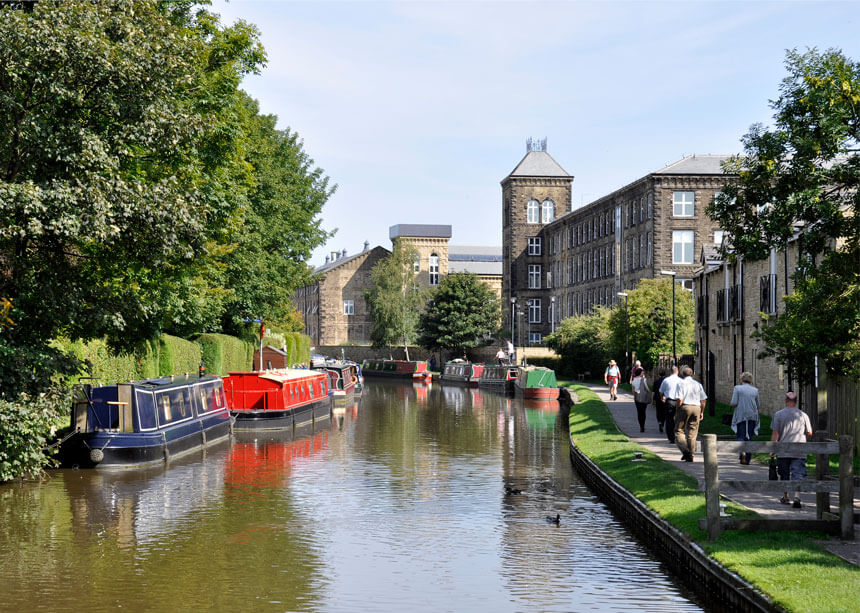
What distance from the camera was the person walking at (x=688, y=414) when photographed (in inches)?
727

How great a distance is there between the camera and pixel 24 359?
55.6 ft

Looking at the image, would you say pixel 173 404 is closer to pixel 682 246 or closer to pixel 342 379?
pixel 342 379

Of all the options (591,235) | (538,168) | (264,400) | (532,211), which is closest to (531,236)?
(532,211)

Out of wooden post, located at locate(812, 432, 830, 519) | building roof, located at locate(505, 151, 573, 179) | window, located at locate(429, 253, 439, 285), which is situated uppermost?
building roof, located at locate(505, 151, 573, 179)

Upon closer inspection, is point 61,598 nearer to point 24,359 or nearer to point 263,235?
point 24,359

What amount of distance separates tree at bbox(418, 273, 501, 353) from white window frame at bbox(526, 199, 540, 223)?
14.5 meters

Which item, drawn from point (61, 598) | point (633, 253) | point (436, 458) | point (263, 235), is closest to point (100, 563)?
point (61, 598)

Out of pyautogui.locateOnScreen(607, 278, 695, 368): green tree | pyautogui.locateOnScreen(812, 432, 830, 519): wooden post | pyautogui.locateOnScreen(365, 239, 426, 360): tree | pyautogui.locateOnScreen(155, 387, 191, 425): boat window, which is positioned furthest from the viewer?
pyautogui.locateOnScreen(365, 239, 426, 360): tree

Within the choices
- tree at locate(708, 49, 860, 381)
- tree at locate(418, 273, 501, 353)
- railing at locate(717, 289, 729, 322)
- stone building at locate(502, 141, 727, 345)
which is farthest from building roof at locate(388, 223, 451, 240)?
tree at locate(708, 49, 860, 381)

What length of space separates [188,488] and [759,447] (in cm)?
1157

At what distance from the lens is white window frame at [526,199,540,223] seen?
9831cm

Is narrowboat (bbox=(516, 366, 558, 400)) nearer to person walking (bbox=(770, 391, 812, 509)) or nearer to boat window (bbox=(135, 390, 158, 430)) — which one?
boat window (bbox=(135, 390, 158, 430))

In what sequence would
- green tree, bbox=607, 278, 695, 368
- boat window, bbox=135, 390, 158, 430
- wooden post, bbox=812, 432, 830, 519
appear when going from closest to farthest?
1. wooden post, bbox=812, 432, 830, 519
2. boat window, bbox=135, 390, 158, 430
3. green tree, bbox=607, 278, 695, 368

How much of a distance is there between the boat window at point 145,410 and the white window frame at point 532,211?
256ft
